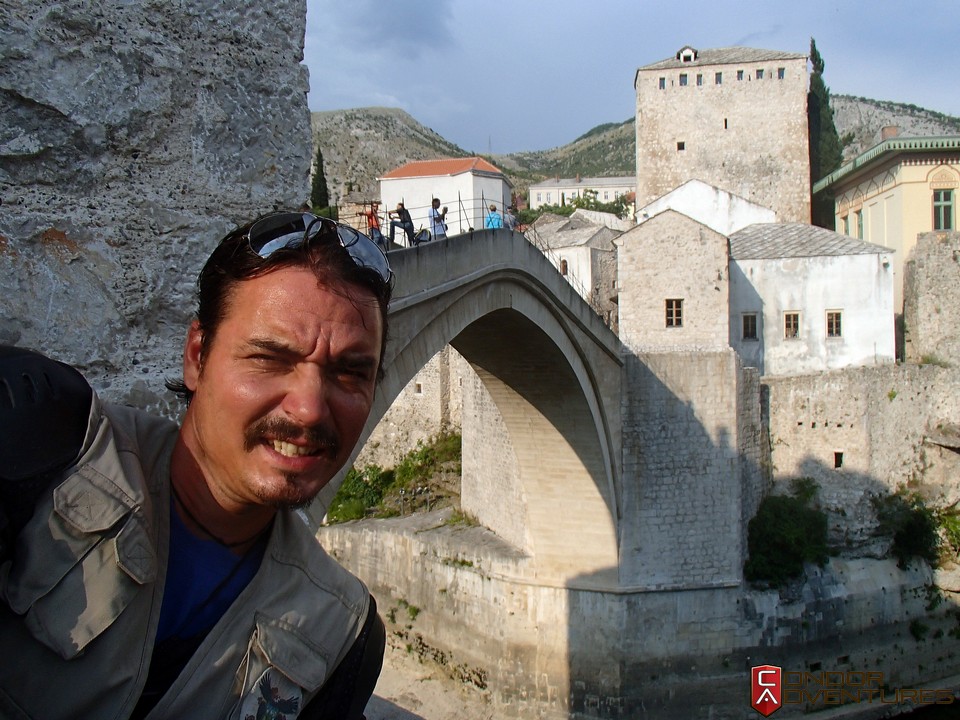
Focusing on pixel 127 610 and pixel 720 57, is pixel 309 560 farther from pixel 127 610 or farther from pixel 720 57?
pixel 720 57

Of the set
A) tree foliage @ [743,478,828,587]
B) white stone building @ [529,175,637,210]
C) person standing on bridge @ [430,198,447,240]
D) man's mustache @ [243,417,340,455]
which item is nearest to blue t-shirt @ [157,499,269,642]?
man's mustache @ [243,417,340,455]

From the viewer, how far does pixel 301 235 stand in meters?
1.05

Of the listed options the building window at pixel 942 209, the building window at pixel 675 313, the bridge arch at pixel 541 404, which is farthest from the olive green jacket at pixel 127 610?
the building window at pixel 942 209

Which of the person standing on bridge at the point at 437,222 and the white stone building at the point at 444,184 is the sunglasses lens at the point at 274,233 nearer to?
the person standing on bridge at the point at 437,222

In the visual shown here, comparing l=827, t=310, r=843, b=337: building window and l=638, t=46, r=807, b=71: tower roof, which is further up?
l=638, t=46, r=807, b=71: tower roof

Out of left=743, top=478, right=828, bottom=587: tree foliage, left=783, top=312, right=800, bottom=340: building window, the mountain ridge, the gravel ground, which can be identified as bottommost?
the gravel ground

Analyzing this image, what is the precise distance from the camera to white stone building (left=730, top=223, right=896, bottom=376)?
14.3 m

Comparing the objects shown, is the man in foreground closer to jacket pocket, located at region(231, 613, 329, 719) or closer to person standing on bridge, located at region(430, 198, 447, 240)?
jacket pocket, located at region(231, 613, 329, 719)

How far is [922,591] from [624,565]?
550 cm

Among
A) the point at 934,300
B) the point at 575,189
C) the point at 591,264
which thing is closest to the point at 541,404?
the point at 934,300

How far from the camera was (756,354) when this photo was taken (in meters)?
14.7

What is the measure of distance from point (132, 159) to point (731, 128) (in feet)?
77.8

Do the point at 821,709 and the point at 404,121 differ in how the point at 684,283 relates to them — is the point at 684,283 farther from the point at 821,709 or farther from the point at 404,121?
the point at 404,121

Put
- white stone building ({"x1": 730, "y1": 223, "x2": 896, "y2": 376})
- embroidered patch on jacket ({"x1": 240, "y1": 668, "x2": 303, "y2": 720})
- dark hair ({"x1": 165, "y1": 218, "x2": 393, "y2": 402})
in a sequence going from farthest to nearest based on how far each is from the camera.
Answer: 1. white stone building ({"x1": 730, "y1": 223, "x2": 896, "y2": 376})
2. dark hair ({"x1": 165, "y1": 218, "x2": 393, "y2": 402})
3. embroidered patch on jacket ({"x1": 240, "y1": 668, "x2": 303, "y2": 720})
